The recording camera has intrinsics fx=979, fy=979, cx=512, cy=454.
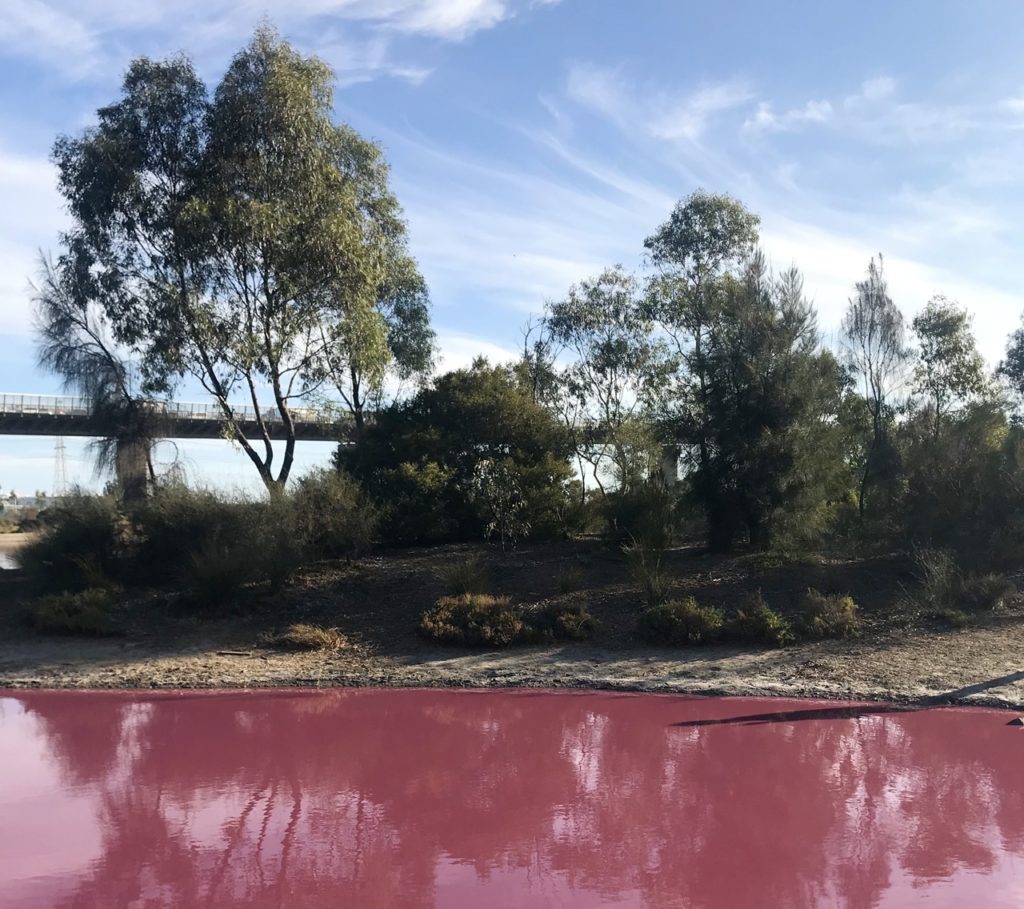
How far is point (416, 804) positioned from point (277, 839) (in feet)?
4.54

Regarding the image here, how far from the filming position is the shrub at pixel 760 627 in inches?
598

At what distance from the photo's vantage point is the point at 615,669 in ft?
47.1

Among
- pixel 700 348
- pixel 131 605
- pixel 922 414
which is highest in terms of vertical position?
pixel 700 348

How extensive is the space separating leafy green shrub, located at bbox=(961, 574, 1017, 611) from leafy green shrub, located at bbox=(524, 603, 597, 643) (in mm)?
6258

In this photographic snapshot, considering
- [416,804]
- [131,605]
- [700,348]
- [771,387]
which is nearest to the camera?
[416,804]

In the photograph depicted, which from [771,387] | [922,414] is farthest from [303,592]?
[922,414]

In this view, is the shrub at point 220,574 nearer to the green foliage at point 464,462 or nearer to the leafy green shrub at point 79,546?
the leafy green shrub at point 79,546

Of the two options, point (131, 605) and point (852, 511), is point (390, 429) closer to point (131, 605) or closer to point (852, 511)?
point (131, 605)

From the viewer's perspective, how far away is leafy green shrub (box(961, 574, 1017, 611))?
16.2 meters

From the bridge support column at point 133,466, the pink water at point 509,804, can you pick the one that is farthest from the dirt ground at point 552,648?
the bridge support column at point 133,466

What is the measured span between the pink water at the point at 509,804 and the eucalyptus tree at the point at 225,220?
33.3 feet

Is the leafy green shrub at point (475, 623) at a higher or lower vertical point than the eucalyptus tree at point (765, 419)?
lower

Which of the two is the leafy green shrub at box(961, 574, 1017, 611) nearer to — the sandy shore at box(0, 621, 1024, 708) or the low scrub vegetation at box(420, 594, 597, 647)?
the sandy shore at box(0, 621, 1024, 708)

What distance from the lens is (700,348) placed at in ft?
75.6
